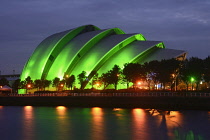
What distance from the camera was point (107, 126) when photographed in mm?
31812

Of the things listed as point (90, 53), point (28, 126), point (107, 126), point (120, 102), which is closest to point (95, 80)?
point (90, 53)

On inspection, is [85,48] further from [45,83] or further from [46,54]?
[45,83]

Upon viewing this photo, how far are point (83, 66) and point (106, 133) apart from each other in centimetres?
4100

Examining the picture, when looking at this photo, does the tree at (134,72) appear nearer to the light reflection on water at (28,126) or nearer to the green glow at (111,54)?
the green glow at (111,54)

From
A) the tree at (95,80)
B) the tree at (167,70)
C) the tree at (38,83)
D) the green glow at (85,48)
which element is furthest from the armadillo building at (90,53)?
the tree at (167,70)

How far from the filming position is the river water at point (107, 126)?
27.1 m

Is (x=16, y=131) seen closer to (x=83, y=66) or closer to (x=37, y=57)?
(x=83, y=66)

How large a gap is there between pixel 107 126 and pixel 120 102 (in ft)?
51.3

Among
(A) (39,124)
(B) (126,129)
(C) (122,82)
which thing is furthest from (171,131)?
(C) (122,82)

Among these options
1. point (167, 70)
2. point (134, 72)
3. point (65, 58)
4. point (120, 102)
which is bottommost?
point (120, 102)

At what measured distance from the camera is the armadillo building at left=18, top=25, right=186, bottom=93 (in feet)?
222

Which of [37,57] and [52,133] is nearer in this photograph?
[52,133]

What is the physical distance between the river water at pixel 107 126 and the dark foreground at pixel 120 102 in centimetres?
194

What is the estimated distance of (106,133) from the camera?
28.4m
